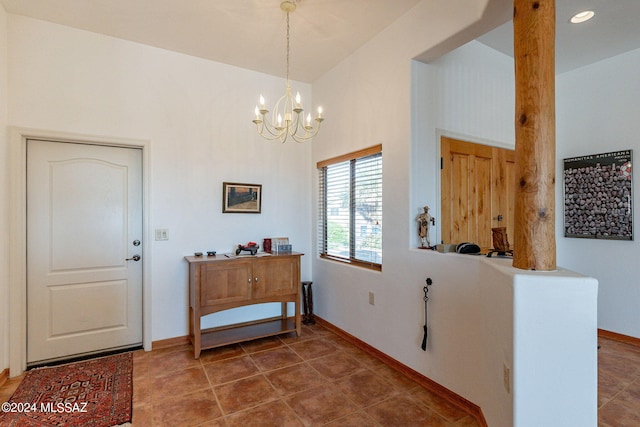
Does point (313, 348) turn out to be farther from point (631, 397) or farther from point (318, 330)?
point (631, 397)

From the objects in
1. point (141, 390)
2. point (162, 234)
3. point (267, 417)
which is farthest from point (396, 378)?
point (162, 234)

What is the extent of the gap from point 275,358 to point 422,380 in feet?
4.39

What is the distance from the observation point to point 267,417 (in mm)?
2096

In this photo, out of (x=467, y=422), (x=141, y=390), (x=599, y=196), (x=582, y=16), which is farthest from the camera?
(x=599, y=196)

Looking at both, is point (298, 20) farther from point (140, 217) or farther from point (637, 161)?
point (637, 161)

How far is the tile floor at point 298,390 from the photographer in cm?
208

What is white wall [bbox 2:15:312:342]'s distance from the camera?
2.77m

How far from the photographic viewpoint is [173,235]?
3271 millimetres

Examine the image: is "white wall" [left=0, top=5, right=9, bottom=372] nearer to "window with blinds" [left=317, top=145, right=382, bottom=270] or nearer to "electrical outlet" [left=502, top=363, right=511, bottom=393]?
"window with blinds" [left=317, top=145, right=382, bottom=270]

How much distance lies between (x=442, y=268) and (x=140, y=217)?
115 inches

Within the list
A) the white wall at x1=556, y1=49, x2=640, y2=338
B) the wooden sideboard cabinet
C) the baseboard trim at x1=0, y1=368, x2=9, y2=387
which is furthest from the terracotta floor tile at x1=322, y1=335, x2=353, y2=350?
the white wall at x1=556, y1=49, x2=640, y2=338

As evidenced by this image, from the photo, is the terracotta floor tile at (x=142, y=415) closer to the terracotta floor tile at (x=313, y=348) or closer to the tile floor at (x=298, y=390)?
the tile floor at (x=298, y=390)

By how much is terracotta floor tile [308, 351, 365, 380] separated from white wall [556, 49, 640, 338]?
9.66 feet

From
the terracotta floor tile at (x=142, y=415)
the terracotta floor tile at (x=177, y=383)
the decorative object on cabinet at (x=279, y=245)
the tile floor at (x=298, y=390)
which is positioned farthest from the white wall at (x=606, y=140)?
the terracotta floor tile at (x=142, y=415)
